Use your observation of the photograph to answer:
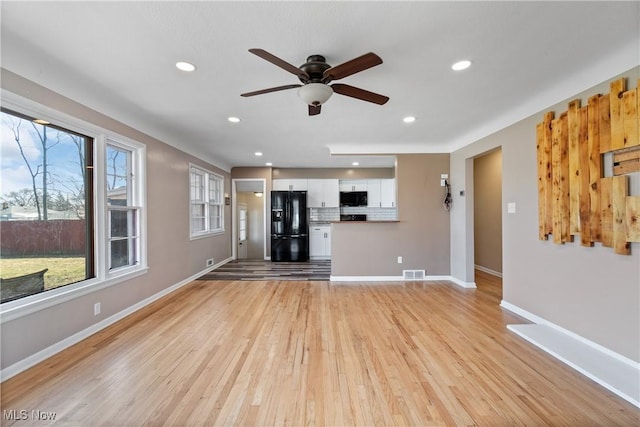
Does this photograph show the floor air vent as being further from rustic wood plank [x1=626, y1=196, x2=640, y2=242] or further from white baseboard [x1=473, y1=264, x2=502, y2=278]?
rustic wood plank [x1=626, y1=196, x2=640, y2=242]

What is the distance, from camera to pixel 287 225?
21.7 feet

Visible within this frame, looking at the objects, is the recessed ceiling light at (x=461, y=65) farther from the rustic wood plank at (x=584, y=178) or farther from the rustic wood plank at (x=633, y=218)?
the rustic wood plank at (x=633, y=218)

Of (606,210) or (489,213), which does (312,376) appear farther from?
(489,213)

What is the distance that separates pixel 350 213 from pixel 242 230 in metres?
3.30

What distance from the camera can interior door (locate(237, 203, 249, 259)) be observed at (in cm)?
737

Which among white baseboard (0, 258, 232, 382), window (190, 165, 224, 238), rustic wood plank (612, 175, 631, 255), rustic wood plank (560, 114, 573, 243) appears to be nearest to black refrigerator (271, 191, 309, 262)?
window (190, 165, 224, 238)

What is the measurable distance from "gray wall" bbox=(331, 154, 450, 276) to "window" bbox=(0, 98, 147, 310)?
3.20m

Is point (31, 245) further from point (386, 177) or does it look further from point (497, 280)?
point (386, 177)

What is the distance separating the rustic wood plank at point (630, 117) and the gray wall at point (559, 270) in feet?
0.40

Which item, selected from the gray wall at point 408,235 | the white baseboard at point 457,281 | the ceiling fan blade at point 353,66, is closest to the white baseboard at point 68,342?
the gray wall at point 408,235

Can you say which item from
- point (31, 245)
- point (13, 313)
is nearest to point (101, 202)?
point (31, 245)

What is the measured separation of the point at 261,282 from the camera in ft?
15.2

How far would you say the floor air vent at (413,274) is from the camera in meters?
4.68

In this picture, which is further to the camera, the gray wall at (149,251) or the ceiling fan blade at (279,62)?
the gray wall at (149,251)
